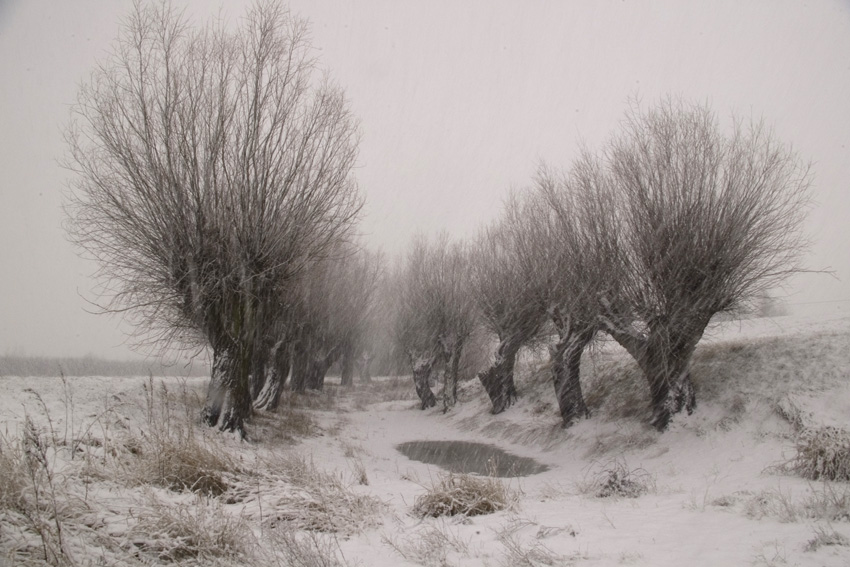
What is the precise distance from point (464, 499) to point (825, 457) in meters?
5.21

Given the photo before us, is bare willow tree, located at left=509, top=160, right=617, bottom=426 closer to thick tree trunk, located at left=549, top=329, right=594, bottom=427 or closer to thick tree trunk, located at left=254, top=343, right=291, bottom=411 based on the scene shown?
thick tree trunk, located at left=549, top=329, right=594, bottom=427

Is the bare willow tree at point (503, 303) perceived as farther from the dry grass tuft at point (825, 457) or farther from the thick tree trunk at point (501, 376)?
the dry grass tuft at point (825, 457)

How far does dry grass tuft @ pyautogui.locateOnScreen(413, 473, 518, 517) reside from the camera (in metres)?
5.12

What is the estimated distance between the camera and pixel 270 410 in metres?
17.9

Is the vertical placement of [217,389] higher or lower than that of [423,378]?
higher

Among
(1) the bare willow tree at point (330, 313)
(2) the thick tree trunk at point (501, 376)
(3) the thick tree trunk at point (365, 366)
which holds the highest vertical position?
(1) the bare willow tree at point (330, 313)

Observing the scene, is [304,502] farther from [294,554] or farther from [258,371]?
[258,371]

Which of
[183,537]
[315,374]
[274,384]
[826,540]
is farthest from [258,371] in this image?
[826,540]

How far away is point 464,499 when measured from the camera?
5230 mm

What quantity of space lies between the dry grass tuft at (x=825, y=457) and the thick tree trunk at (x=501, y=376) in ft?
41.1

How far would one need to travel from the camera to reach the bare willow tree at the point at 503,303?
1777 cm

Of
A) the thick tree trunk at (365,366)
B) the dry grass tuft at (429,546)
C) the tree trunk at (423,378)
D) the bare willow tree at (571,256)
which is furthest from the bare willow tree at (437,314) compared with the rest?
the dry grass tuft at (429,546)

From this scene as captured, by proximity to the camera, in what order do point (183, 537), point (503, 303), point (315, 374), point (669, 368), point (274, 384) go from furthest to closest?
point (315, 374), point (503, 303), point (274, 384), point (669, 368), point (183, 537)

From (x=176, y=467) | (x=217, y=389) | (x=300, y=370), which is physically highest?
(x=217, y=389)
